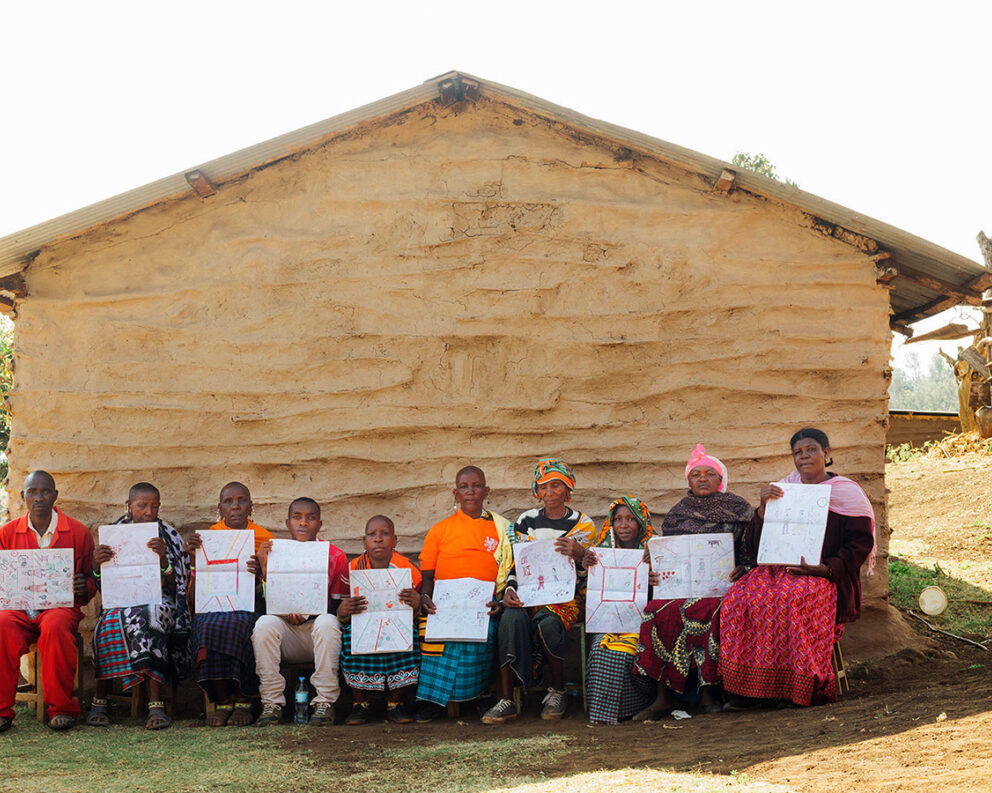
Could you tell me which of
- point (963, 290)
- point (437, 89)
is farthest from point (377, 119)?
point (963, 290)

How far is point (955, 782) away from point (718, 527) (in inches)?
91.0

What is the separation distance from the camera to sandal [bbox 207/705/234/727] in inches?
205

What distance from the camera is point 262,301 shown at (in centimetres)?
632

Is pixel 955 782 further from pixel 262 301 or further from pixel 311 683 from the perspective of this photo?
pixel 262 301

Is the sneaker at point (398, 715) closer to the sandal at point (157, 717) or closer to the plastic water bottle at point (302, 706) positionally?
the plastic water bottle at point (302, 706)

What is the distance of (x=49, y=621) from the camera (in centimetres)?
523

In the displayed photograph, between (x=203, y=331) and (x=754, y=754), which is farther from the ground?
(x=203, y=331)

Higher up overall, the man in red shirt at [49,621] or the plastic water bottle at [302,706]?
the man in red shirt at [49,621]

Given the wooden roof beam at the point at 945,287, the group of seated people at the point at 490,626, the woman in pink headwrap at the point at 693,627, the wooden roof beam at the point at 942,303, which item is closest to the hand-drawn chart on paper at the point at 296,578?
the group of seated people at the point at 490,626

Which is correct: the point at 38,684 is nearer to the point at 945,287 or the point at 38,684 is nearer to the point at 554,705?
the point at 554,705

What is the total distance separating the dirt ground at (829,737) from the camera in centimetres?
340

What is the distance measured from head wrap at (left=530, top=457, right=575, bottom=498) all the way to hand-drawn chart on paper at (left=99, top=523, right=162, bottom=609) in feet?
7.21

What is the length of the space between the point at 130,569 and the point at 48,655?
0.60 metres

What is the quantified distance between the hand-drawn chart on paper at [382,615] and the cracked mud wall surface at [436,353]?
34.7 inches
